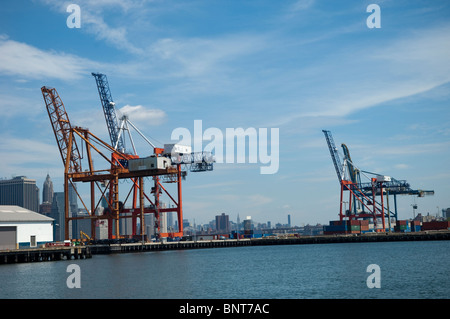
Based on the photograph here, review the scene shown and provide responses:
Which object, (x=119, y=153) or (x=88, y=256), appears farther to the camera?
(x=119, y=153)

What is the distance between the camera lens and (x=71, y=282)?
2199 inches

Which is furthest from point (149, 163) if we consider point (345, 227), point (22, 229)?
point (345, 227)

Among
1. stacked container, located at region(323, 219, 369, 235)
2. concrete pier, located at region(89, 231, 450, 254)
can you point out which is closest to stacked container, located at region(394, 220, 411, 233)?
stacked container, located at region(323, 219, 369, 235)

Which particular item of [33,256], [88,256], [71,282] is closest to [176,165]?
[88,256]

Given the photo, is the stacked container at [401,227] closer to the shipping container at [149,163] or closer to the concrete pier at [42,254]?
the shipping container at [149,163]

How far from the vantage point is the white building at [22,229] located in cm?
10188

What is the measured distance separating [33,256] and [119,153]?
36936 millimetres

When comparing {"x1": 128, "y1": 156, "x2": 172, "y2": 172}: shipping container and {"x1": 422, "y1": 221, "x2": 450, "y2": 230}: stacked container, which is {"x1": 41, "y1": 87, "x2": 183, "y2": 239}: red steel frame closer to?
{"x1": 128, "y1": 156, "x2": 172, "y2": 172}: shipping container

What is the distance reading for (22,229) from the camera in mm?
105125

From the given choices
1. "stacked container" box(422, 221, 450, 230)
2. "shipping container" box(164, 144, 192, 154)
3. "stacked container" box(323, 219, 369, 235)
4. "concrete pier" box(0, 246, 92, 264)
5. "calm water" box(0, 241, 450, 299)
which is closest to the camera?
"calm water" box(0, 241, 450, 299)

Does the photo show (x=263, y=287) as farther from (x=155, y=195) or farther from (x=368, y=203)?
(x=368, y=203)

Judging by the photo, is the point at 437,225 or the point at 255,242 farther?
the point at 437,225

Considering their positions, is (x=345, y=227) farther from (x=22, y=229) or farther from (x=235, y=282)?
(x=235, y=282)

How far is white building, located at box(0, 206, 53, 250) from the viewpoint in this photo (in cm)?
10188
